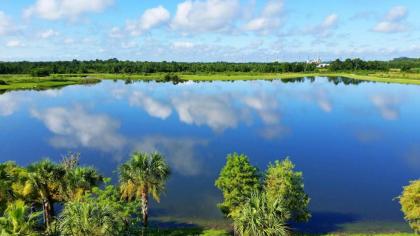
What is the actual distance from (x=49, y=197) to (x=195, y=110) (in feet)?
288

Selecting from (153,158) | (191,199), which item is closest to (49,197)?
(153,158)

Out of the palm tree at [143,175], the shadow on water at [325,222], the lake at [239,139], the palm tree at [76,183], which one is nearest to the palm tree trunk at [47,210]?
the palm tree at [76,183]

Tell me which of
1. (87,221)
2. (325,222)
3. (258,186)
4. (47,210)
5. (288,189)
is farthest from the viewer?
(325,222)

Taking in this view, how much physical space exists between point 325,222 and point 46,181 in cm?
3030

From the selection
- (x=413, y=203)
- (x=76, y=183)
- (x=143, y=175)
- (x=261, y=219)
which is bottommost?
(x=413, y=203)

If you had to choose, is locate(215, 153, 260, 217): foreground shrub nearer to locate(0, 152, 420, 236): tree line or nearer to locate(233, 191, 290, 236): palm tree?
locate(0, 152, 420, 236): tree line

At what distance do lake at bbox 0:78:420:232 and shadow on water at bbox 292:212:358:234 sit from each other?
0.42 feet

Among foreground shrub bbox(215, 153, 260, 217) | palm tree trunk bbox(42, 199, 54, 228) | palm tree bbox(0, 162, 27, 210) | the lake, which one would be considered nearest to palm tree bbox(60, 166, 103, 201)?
palm tree trunk bbox(42, 199, 54, 228)

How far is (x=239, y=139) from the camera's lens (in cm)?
8838

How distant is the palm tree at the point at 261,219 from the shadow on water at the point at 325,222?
14480mm

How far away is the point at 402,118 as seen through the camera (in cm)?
11644

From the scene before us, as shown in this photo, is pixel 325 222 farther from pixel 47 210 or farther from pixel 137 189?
pixel 47 210

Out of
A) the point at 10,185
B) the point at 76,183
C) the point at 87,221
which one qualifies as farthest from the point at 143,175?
the point at 10,185

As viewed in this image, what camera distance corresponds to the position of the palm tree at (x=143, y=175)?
39.5m
